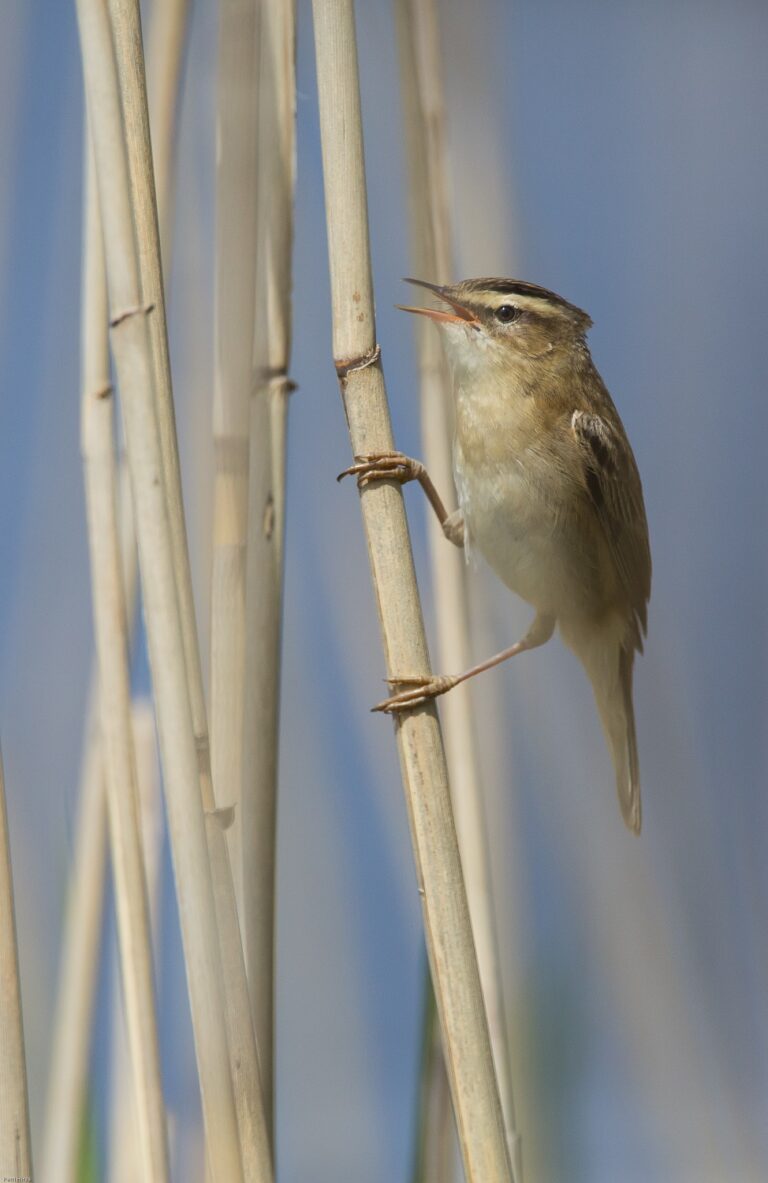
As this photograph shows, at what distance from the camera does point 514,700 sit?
2793 millimetres

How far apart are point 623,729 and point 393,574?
4.20ft

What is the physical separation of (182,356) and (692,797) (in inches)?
58.8

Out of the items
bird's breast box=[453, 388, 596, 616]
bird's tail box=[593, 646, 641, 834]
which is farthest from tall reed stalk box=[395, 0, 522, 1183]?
bird's tail box=[593, 646, 641, 834]

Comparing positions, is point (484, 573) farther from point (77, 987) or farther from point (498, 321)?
point (77, 987)

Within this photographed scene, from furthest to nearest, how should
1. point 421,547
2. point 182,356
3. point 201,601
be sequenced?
point 421,547, point 182,356, point 201,601

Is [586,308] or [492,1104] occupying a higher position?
[586,308]

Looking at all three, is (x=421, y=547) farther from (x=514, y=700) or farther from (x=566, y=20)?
(x=566, y=20)

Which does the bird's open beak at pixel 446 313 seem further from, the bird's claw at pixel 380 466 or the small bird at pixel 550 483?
the bird's claw at pixel 380 466

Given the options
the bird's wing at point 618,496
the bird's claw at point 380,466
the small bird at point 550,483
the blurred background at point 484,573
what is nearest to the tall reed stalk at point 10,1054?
the bird's claw at point 380,466

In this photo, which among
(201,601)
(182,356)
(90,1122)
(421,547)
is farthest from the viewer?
(421,547)

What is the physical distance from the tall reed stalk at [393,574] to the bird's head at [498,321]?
73 centimetres

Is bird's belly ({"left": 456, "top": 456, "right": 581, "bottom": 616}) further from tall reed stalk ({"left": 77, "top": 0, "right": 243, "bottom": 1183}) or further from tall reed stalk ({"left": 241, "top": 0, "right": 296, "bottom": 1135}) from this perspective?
tall reed stalk ({"left": 77, "top": 0, "right": 243, "bottom": 1183})

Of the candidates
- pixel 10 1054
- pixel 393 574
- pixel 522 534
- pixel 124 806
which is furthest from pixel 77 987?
pixel 522 534

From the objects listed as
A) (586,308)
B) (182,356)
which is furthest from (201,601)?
(586,308)
